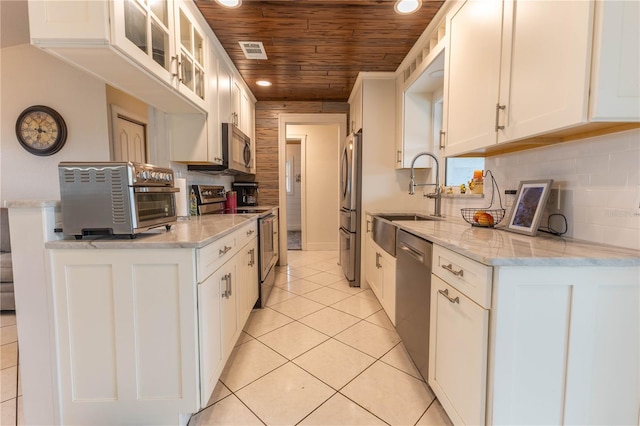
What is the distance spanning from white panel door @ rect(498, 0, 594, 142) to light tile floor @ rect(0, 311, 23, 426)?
2.71 m

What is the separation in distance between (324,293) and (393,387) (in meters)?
1.50

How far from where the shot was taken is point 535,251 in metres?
1.05

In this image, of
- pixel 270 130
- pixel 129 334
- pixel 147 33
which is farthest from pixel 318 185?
pixel 129 334

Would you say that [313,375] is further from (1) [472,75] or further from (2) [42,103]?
(2) [42,103]

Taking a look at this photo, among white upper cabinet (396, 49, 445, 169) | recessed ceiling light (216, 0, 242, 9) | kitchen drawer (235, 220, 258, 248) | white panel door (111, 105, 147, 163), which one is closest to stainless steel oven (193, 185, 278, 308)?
kitchen drawer (235, 220, 258, 248)

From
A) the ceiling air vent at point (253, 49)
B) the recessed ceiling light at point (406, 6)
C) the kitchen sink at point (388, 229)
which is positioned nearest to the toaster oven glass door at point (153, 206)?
the kitchen sink at point (388, 229)

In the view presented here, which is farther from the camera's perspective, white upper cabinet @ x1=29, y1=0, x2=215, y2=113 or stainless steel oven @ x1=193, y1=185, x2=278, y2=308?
stainless steel oven @ x1=193, y1=185, x2=278, y2=308

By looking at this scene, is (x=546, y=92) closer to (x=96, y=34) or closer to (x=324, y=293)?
(x=96, y=34)

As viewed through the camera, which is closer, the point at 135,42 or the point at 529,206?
the point at 135,42

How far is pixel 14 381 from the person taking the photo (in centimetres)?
166

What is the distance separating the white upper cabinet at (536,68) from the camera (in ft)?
3.03

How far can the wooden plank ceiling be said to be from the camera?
6.51 ft

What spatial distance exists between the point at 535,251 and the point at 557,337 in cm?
30

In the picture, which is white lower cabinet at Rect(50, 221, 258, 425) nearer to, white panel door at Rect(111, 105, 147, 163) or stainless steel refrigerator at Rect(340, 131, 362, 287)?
stainless steel refrigerator at Rect(340, 131, 362, 287)
